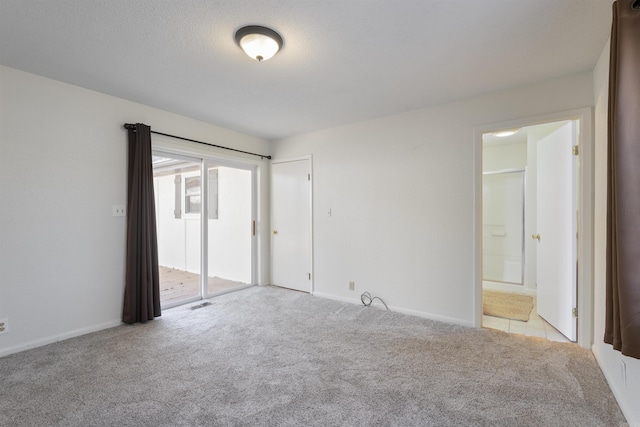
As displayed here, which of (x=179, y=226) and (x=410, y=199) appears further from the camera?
(x=179, y=226)

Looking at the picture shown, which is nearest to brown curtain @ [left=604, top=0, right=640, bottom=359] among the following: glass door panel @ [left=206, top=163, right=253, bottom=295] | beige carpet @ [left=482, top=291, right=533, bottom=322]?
beige carpet @ [left=482, top=291, right=533, bottom=322]

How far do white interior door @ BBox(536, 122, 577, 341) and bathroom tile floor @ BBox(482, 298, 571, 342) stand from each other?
0.22 ft

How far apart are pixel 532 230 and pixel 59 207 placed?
19.6 ft

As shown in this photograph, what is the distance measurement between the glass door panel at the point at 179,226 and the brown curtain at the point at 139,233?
768 millimetres

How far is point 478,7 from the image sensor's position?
A: 70.1 inches

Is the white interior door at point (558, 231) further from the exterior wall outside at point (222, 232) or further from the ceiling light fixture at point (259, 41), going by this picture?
the exterior wall outside at point (222, 232)

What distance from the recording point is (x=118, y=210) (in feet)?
10.5

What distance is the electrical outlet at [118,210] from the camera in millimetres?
3172

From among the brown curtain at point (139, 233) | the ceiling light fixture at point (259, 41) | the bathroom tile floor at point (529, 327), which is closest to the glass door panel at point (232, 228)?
the brown curtain at point (139, 233)

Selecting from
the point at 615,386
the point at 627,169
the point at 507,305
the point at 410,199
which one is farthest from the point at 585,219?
the point at 507,305

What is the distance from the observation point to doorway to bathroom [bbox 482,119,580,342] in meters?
2.85

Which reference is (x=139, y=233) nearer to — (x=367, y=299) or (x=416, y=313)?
(x=367, y=299)

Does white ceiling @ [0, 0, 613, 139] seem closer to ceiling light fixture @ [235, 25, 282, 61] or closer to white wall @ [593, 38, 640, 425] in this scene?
ceiling light fixture @ [235, 25, 282, 61]

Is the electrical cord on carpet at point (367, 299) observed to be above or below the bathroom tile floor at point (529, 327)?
above
